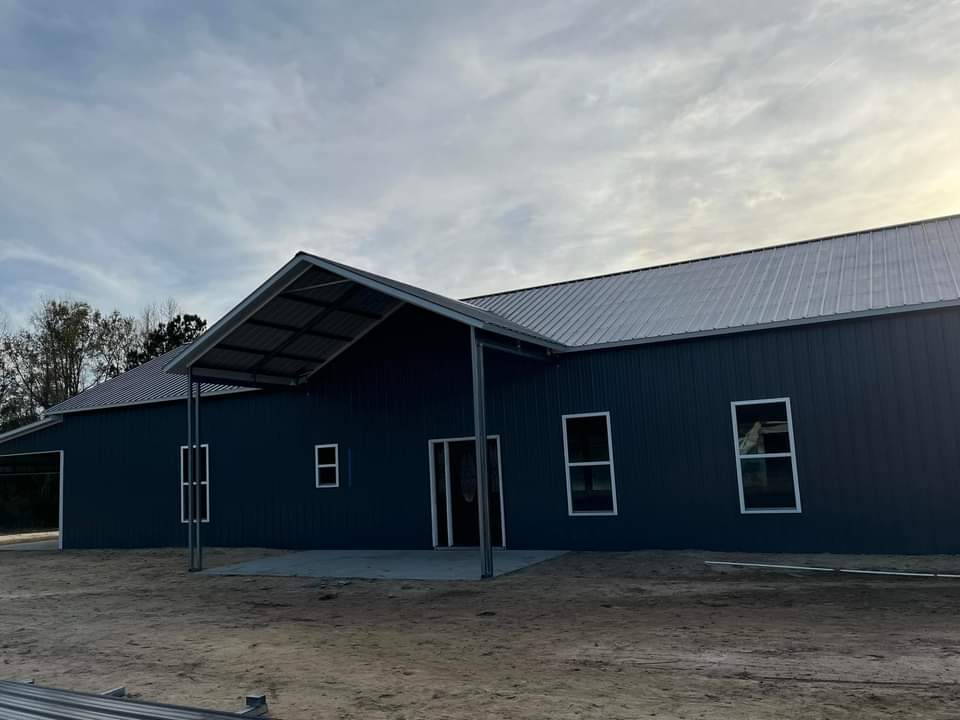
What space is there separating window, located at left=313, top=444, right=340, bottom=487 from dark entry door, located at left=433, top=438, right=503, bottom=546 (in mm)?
2327

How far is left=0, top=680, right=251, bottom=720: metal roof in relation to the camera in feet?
14.1

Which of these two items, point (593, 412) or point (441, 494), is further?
point (441, 494)

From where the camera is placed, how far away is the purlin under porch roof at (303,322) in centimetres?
1184

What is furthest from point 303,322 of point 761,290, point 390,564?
point 761,290

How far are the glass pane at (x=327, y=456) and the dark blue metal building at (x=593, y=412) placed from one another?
107mm

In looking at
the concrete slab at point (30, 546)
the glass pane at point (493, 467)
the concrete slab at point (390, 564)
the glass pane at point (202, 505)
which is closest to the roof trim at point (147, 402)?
the glass pane at point (202, 505)

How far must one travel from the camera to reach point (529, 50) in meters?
12.1

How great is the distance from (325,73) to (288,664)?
979 cm

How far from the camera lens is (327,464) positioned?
16.2 m

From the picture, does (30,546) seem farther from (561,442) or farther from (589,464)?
(589,464)

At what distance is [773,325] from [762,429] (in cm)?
160

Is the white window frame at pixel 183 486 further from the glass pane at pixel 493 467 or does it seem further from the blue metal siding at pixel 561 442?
the glass pane at pixel 493 467

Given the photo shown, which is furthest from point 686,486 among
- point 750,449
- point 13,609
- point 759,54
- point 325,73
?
point 13,609

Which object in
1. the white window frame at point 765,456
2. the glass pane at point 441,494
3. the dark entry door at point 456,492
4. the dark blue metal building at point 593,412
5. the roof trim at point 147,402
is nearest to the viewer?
the dark blue metal building at point 593,412
